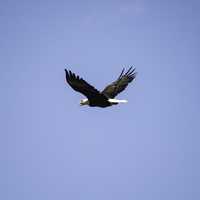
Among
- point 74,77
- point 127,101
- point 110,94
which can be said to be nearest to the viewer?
point 74,77

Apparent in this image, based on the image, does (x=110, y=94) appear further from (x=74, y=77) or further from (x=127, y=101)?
(x=74, y=77)

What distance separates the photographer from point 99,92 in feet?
62.1

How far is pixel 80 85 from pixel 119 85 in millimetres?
2961

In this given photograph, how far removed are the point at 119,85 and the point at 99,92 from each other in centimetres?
215

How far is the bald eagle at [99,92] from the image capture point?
18.0 metres

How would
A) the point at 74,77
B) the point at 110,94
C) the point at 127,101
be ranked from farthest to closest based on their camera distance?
the point at 110,94 → the point at 127,101 → the point at 74,77

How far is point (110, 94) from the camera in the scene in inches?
816

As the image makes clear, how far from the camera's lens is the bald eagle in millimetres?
18047

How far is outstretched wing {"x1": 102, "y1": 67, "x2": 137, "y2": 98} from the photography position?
20.8 meters

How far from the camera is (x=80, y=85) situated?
18.3 m

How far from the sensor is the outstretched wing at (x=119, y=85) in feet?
68.1

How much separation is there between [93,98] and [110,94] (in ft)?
4.87

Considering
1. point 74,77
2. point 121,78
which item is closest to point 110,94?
point 121,78

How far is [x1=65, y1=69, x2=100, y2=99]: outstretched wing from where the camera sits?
17859 mm
